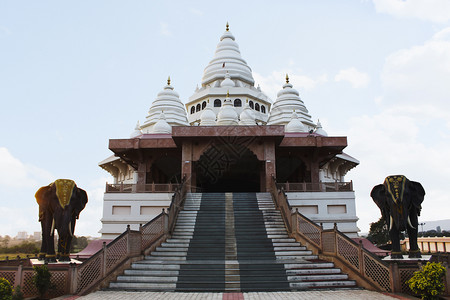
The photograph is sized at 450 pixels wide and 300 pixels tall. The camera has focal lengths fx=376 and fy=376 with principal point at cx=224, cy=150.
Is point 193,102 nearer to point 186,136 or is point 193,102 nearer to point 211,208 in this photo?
point 186,136

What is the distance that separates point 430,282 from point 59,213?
1094cm

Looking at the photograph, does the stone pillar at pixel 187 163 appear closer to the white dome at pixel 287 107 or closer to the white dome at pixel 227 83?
the white dome at pixel 287 107

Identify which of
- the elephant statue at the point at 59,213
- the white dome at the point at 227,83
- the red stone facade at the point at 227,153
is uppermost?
the white dome at the point at 227,83

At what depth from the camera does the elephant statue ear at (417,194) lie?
505 inches

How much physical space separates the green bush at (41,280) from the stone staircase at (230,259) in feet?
5.96

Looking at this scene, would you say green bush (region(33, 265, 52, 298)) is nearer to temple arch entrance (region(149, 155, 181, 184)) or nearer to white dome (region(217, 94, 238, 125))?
temple arch entrance (region(149, 155, 181, 184))

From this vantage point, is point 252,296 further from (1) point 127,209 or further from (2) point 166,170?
(2) point 166,170

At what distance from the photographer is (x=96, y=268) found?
10.2 metres

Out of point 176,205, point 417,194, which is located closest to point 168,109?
point 176,205

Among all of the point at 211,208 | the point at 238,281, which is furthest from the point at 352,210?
the point at 238,281

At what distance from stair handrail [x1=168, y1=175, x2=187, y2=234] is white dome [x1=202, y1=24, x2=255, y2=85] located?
2217 centimetres

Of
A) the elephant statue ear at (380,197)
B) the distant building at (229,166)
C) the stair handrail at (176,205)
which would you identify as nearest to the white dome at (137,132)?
the distant building at (229,166)

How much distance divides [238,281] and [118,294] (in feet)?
10.4

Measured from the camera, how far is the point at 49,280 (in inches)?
367
